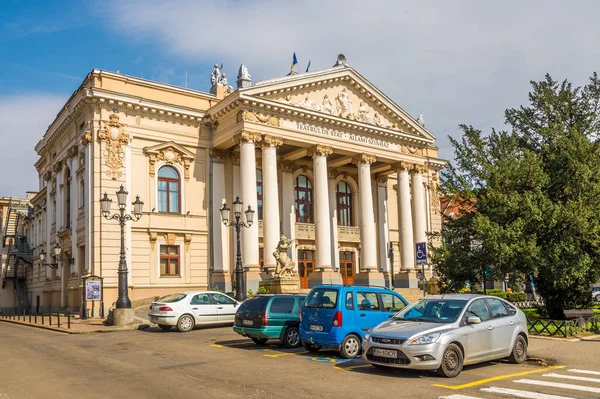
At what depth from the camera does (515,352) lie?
39.9 ft

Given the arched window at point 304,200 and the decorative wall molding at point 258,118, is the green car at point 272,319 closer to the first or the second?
the decorative wall molding at point 258,118

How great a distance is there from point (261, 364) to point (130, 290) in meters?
20.6

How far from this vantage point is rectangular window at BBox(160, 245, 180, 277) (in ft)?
108

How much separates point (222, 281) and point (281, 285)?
→ 220 inches

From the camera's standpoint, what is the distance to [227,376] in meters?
10.6

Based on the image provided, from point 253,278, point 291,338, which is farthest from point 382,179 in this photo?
point 291,338

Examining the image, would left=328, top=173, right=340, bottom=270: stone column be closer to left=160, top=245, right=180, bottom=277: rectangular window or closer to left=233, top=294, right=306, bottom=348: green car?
left=160, top=245, right=180, bottom=277: rectangular window

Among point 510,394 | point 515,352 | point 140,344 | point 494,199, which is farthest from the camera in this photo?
point 494,199

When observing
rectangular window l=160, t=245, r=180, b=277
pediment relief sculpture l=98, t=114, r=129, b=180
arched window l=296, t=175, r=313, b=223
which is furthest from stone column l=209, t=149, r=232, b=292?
arched window l=296, t=175, r=313, b=223

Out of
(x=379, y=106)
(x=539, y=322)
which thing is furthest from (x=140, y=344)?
(x=379, y=106)

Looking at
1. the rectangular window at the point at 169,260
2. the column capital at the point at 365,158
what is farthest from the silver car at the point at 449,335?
the column capital at the point at 365,158

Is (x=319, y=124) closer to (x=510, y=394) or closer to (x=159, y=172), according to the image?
(x=159, y=172)

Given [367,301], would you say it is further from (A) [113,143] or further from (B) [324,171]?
(B) [324,171]

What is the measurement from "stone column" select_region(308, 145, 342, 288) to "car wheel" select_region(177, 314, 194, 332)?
15086 millimetres
